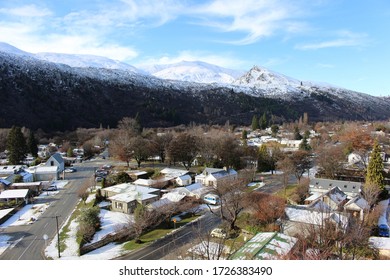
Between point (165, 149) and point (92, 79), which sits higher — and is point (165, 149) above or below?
below

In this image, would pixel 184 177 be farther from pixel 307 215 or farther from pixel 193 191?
pixel 307 215

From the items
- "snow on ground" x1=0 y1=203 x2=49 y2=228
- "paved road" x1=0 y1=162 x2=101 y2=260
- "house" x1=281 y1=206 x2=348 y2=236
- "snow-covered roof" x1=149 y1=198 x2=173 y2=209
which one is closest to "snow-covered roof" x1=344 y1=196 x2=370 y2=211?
"house" x1=281 y1=206 x2=348 y2=236

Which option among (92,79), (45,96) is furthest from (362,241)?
(92,79)

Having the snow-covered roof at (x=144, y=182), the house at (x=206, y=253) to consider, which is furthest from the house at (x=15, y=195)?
the house at (x=206, y=253)

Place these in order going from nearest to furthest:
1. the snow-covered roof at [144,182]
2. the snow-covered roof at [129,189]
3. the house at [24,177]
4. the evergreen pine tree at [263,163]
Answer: the snow-covered roof at [129,189] < the snow-covered roof at [144,182] < the house at [24,177] < the evergreen pine tree at [263,163]

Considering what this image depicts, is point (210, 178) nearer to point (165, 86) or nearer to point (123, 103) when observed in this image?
point (123, 103)

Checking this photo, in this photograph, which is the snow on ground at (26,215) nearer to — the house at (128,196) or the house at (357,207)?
the house at (128,196)
